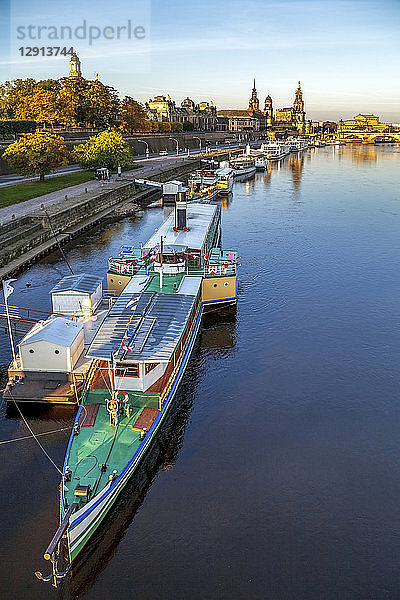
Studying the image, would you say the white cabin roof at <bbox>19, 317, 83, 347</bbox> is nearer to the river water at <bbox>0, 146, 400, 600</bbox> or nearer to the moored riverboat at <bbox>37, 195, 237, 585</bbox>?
the moored riverboat at <bbox>37, 195, 237, 585</bbox>

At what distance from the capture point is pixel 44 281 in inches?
1705

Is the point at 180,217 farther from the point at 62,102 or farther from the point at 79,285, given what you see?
the point at 62,102

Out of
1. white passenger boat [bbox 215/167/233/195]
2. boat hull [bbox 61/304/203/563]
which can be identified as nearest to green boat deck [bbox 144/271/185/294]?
boat hull [bbox 61/304/203/563]

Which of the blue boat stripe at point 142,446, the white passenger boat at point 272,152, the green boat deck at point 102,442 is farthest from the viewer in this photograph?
the white passenger boat at point 272,152

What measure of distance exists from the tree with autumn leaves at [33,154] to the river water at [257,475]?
36.9 meters

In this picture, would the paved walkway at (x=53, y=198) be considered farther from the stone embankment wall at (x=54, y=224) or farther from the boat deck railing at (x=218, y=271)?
the boat deck railing at (x=218, y=271)

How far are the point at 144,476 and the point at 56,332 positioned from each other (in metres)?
8.87

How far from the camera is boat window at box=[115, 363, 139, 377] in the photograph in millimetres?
22688

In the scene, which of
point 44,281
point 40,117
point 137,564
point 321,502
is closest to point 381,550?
point 321,502

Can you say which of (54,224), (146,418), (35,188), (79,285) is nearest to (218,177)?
(35,188)

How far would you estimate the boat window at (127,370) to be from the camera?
22.7m

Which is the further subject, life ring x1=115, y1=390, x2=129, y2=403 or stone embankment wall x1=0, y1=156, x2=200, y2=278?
stone embankment wall x1=0, y1=156, x2=200, y2=278

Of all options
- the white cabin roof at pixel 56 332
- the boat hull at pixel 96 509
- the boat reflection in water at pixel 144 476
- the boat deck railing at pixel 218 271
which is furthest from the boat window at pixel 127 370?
the boat deck railing at pixel 218 271

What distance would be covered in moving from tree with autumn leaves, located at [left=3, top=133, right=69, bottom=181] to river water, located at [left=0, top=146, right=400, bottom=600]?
36937 millimetres
